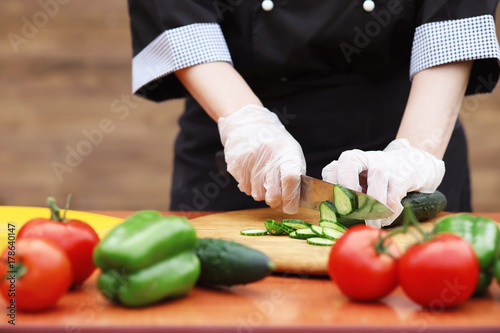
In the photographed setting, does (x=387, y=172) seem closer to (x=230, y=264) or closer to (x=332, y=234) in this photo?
(x=332, y=234)

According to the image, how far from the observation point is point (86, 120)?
13.6ft

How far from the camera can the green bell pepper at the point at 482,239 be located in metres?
1.03

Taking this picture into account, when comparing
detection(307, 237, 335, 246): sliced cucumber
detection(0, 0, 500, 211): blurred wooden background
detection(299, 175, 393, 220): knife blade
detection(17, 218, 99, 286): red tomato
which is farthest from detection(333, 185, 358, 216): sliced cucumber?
detection(0, 0, 500, 211): blurred wooden background

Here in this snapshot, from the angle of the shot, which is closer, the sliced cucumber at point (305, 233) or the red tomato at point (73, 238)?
the red tomato at point (73, 238)

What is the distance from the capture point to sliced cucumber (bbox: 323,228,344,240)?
4.67ft

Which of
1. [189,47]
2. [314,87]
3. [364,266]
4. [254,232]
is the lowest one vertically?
[254,232]

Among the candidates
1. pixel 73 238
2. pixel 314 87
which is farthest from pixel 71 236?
pixel 314 87

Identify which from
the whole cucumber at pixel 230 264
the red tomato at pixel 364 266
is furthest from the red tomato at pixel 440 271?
the whole cucumber at pixel 230 264

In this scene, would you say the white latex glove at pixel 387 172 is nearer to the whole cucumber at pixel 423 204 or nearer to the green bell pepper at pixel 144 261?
the whole cucumber at pixel 423 204

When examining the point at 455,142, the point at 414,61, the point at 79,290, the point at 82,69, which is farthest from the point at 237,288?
the point at 82,69

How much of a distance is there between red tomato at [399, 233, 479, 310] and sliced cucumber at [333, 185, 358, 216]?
0.53 metres

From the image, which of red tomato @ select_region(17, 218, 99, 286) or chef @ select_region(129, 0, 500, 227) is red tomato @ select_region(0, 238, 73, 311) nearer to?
red tomato @ select_region(17, 218, 99, 286)

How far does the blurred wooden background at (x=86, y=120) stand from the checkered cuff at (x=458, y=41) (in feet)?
7.91

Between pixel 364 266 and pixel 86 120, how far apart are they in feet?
11.4
